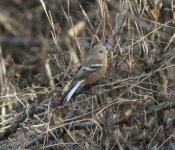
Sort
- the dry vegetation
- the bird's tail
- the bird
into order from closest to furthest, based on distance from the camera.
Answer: the bird's tail
the dry vegetation
the bird

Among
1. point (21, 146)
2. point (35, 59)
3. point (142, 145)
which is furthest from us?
point (35, 59)

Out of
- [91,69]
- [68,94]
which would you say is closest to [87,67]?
[91,69]

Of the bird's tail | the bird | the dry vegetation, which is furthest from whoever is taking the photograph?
the bird

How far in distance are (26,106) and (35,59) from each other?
5.35 metres

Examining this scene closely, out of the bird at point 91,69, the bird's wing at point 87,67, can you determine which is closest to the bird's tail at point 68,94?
the bird at point 91,69

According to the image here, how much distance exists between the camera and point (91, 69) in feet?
23.4

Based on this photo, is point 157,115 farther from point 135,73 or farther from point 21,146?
point 21,146

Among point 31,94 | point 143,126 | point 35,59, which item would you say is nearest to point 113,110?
point 143,126

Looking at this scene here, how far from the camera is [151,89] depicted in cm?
712

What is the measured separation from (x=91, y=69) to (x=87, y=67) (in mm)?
45

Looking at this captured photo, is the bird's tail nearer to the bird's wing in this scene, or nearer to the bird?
the bird

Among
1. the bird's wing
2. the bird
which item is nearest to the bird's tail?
the bird

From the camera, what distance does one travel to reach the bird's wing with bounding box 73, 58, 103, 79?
6.95m

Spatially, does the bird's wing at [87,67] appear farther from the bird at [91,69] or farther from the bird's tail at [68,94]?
the bird's tail at [68,94]
